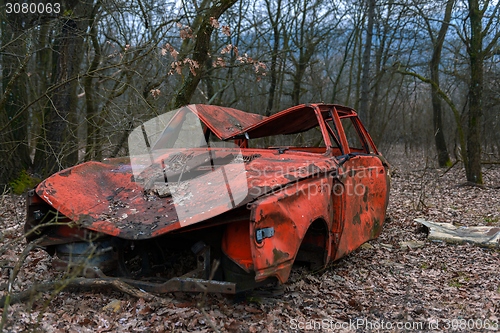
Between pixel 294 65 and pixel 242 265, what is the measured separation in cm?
1332

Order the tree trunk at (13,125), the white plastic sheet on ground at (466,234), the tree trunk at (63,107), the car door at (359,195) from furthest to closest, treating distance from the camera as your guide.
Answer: the tree trunk at (63,107) < the tree trunk at (13,125) < the white plastic sheet on ground at (466,234) < the car door at (359,195)

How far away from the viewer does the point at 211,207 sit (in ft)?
11.0

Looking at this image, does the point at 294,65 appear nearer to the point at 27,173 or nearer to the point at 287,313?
the point at 27,173

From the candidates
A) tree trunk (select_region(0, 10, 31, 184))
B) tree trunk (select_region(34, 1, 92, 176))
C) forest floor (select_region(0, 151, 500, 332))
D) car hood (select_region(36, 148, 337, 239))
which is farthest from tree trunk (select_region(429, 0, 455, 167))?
tree trunk (select_region(0, 10, 31, 184))

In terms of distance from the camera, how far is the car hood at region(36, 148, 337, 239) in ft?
11.2

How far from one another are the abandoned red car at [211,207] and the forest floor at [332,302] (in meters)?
0.26

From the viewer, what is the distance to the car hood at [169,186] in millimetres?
3420

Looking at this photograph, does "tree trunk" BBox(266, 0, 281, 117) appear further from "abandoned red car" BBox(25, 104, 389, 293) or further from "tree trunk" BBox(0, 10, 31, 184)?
"abandoned red car" BBox(25, 104, 389, 293)

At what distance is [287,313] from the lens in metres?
3.60

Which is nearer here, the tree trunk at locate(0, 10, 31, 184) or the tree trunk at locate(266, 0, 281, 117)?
the tree trunk at locate(0, 10, 31, 184)

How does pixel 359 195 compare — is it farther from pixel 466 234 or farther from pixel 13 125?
pixel 13 125

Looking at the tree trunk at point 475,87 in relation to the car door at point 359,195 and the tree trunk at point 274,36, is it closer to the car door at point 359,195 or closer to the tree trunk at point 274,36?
the tree trunk at point 274,36

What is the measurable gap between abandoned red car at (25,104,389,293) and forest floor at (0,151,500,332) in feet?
0.84

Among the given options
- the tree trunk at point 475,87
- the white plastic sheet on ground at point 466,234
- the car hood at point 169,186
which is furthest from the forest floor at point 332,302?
the tree trunk at point 475,87
